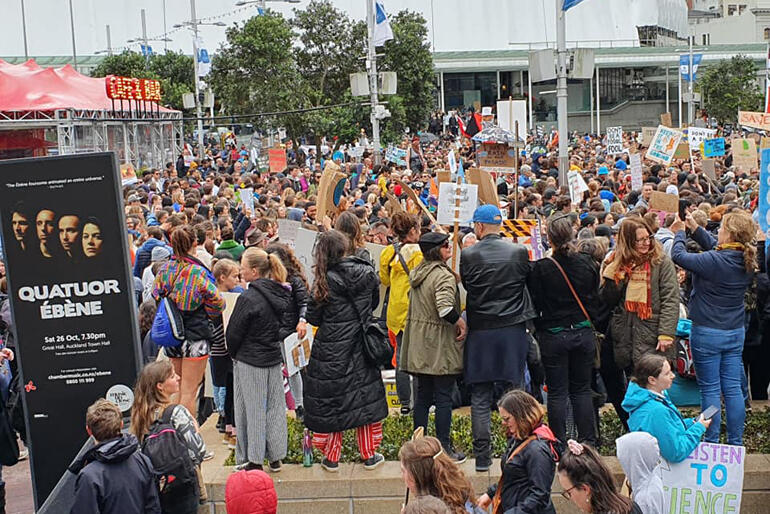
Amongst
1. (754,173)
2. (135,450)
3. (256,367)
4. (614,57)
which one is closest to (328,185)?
(256,367)

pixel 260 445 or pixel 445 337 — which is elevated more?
pixel 445 337

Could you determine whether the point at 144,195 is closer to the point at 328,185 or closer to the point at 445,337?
the point at 328,185

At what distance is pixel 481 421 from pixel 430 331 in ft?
2.36

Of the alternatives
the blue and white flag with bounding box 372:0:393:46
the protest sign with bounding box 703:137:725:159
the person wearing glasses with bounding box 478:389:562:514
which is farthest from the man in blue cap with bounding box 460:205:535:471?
the blue and white flag with bounding box 372:0:393:46

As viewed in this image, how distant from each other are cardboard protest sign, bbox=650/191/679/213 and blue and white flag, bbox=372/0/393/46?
19.0 meters

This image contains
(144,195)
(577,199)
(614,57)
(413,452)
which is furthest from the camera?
(614,57)

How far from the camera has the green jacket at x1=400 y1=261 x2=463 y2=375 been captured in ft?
22.8

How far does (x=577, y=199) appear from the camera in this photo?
14242 millimetres

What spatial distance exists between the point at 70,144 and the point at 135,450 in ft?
79.6

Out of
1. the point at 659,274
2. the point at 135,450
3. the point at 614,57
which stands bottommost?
the point at 135,450

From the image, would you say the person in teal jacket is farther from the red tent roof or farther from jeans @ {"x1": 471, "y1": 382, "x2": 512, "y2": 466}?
the red tent roof

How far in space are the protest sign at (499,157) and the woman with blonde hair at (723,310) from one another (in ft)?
17.1

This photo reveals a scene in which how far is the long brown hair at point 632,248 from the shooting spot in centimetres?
705

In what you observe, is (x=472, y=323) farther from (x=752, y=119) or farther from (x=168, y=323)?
(x=752, y=119)
